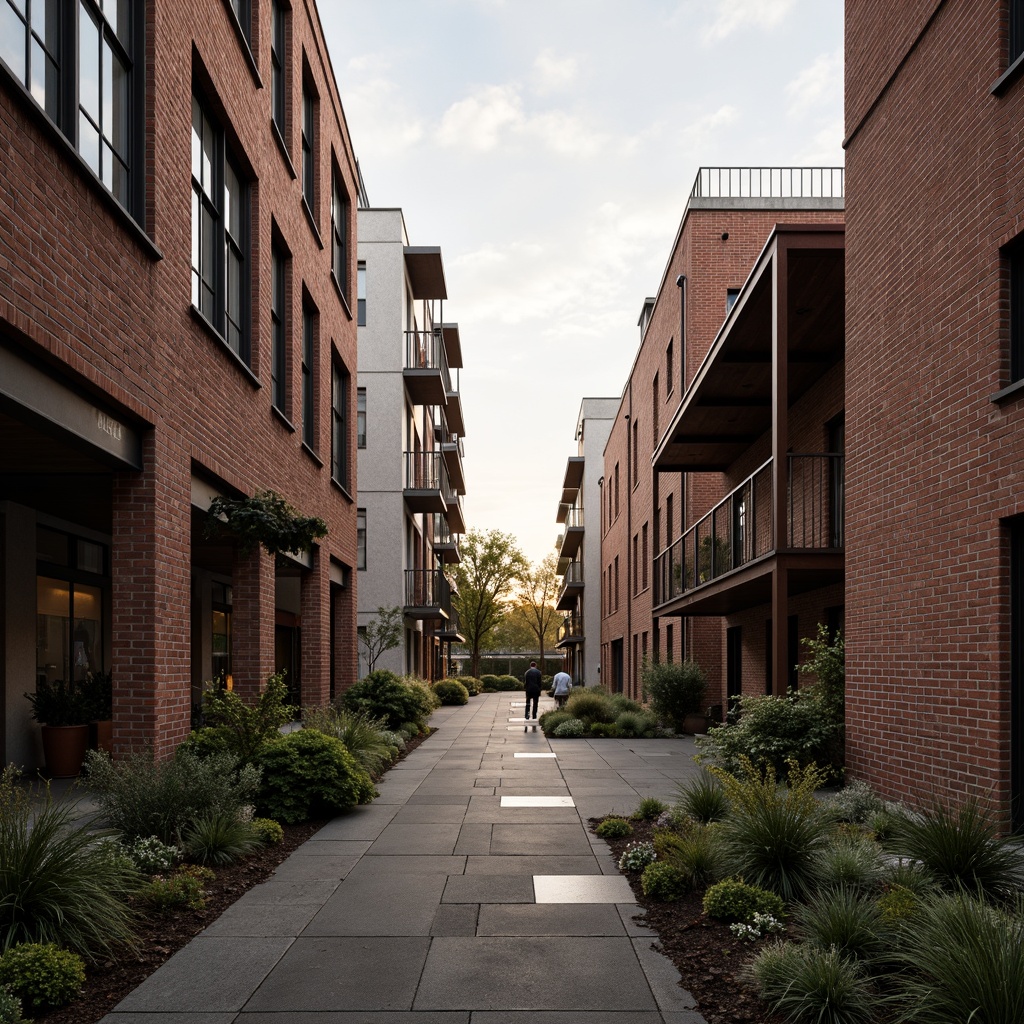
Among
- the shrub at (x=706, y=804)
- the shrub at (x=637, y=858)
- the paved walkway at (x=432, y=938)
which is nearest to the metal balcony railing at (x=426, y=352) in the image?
the paved walkway at (x=432, y=938)

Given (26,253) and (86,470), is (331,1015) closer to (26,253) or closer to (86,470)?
(26,253)

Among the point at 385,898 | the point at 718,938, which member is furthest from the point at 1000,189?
the point at 385,898

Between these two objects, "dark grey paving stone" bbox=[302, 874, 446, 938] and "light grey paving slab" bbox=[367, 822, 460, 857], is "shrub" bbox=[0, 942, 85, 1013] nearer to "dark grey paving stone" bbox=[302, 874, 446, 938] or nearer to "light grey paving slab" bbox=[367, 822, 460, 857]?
"dark grey paving stone" bbox=[302, 874, 446, 938]

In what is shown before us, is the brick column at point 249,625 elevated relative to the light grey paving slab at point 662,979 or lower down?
elevated

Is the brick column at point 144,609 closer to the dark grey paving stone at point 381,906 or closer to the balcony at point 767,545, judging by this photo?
the dark grey paving stone at point 381,906

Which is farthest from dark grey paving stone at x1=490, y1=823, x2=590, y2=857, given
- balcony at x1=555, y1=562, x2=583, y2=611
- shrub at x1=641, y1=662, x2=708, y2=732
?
balcony at x1=555, y1=562, x2=583, y2=611

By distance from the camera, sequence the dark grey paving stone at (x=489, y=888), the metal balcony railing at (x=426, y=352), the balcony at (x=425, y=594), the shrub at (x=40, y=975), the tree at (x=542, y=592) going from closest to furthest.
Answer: the shrub at (x=40, y=975)
the dark grey paving stone at (x=489, y=888)
the balcony at (x=425, y=594)
the metal balcony railing at (x=426, y=352)
the tree at (x=542, y=592)

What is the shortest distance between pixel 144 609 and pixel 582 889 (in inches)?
186

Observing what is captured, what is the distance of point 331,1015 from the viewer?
4.72 m

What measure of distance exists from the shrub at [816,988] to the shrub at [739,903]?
1.05m

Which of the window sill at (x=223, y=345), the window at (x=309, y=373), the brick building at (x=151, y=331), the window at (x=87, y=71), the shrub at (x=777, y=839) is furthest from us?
the window at (x=309, y=373)

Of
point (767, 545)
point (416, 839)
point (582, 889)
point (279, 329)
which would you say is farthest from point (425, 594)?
point (582, 889)

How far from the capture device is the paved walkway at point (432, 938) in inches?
189

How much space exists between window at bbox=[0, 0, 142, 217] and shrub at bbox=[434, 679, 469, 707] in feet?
106
